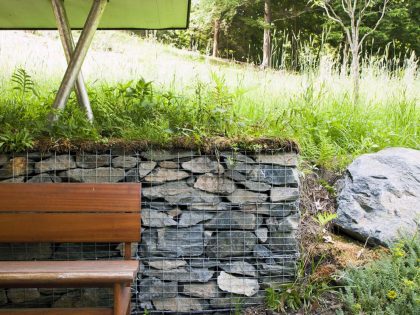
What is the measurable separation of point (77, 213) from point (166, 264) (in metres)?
0.82

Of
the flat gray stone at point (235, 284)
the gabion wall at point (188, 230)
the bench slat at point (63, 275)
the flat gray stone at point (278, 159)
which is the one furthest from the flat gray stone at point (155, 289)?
the flat gray stone at point (278, 159)

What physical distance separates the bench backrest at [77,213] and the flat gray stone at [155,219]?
0.87 feet

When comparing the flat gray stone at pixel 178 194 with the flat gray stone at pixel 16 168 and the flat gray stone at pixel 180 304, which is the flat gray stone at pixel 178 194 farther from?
the flat gray stone at pixel 16 168

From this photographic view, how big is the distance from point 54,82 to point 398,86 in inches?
186

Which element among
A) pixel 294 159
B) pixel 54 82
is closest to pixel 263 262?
pixel 294 159

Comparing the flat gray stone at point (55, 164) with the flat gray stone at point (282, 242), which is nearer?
the flat gray stone at point (55, 164)

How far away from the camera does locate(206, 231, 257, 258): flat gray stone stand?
3.75 metres

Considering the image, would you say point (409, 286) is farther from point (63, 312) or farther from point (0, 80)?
point (0, 80)

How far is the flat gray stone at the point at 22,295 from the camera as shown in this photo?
12.0 feet

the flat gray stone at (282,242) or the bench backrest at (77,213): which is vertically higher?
the bench backrest at (77,213)

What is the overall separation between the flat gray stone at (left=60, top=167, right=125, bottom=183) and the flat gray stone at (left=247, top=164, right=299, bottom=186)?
3.43 ft

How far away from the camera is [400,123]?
18.4ft

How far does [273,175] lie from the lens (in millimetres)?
3818

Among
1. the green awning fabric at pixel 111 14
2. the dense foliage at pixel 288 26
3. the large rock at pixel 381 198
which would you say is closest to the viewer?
the large rock at pixel 381 198
